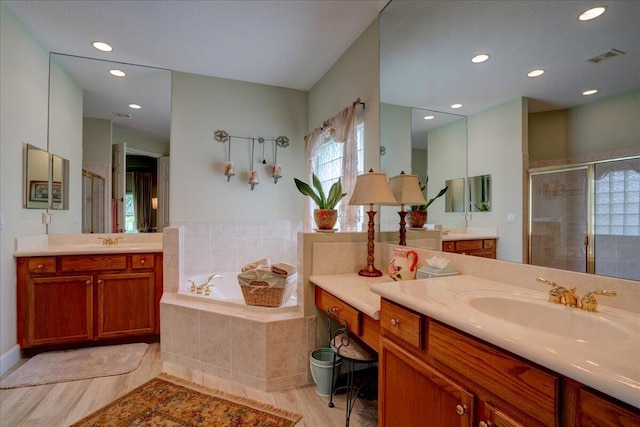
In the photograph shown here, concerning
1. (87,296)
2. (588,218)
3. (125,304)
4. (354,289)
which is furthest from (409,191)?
(87,296)

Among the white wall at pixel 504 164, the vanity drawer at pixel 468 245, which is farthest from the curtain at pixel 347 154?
the white wall at pixel 504 164

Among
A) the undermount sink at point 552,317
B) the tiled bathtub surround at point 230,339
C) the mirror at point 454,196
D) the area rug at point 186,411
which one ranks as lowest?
the area rug at point 186,411

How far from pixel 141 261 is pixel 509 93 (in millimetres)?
2930

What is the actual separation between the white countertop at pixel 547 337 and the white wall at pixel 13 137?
275 centimetres

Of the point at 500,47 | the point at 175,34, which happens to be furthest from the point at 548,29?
the point at 175,34

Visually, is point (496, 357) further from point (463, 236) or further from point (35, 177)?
point (35, 177)

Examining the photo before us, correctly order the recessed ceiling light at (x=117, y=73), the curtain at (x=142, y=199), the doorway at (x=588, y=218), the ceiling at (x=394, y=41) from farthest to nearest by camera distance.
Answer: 1. the curtain at (x=142, y=199)
2. the recessed ceiling light at (x=117, y=73)
3. the ceiling at (x=394, y=41)
4. the doorway at (x=588, y=218)

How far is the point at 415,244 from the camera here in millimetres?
1960

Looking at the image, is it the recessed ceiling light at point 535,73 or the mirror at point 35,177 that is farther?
the mirror at point 35,177

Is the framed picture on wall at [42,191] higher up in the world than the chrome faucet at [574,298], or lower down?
higher up

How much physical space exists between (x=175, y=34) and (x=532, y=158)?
2.79 m

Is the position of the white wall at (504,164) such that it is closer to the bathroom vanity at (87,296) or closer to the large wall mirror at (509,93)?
the large wall mirror at (509,93)

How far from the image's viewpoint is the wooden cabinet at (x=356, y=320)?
4.48 feet

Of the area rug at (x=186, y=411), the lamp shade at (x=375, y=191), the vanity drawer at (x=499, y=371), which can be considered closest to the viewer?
the vanity drawer at (x=499, y=371)
